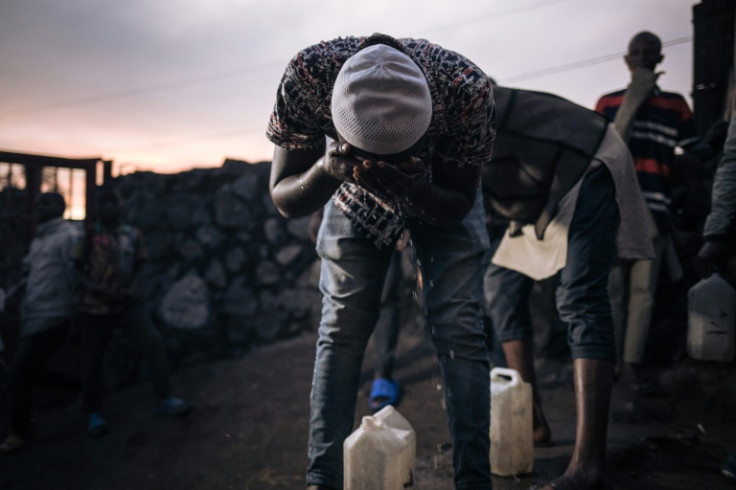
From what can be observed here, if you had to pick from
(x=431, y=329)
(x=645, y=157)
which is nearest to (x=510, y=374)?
(x=431, y=329)

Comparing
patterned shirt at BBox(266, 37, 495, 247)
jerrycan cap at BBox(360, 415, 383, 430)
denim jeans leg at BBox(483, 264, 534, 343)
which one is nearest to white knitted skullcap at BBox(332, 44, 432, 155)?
patterned shirt at BBox(266, 37, 495, 247)

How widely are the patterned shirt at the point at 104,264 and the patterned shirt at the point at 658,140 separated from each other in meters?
3.77

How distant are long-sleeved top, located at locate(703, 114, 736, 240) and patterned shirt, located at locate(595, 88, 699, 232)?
1.17m

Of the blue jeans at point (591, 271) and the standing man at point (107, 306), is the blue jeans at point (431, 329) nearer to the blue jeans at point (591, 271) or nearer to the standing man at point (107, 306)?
the blue jeans at point (591, 271)

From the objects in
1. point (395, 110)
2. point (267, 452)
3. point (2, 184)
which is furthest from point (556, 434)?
point (2, 184)

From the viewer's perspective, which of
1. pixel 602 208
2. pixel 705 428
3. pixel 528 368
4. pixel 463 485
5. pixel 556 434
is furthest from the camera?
pixel 705 428

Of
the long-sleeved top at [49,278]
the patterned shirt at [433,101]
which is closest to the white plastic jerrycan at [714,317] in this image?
the patterned shirt at [433,101]

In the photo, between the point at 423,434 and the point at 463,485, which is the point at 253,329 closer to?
the point at 423,434

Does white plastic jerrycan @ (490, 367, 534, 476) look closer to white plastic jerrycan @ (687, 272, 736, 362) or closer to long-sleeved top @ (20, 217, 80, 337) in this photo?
white plastic jerrycan @ (687, 272, 736, 362)

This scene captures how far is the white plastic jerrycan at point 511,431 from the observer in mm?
1945

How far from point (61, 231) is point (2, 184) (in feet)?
12.5

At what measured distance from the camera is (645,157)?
3318 mm

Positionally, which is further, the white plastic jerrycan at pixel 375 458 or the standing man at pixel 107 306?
the standing man at pixel 107 306

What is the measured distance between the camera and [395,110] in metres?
1.15
